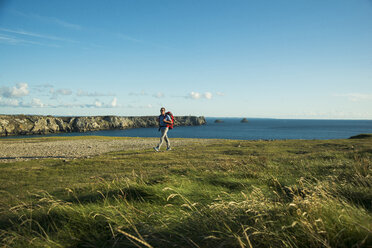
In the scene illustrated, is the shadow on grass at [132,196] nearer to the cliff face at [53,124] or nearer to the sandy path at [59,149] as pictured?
the sandy path at [59,149]

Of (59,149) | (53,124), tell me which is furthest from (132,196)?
(53,124)

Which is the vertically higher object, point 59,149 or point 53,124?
point 59,149

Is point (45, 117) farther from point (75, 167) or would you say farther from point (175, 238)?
point (175, 238)

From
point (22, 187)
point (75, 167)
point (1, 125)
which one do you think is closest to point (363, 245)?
point (22, 187)

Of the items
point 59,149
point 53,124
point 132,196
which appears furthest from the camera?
point 53,124

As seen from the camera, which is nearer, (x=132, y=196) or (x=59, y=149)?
(x=132, y=196)

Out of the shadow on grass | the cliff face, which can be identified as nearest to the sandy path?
the shadow on grass

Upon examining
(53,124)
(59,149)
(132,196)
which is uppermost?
(132,196)

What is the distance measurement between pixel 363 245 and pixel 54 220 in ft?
14.0

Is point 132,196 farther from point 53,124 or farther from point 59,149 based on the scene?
point 53,124

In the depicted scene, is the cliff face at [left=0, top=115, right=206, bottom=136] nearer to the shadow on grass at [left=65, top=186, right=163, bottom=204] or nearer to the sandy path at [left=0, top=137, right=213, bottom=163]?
the sandy path at [left=0, top=137, right=213, bottom=163]

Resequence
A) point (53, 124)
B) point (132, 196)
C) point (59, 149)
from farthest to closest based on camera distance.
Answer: point (53, 124) < point (59, 149) < point (132, 196)

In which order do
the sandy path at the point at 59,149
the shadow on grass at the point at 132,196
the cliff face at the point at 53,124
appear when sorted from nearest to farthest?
the shadow on grass at the point at 132,196 < the sandy path at the point at 59,149 < the cliff face at the point at 53,124

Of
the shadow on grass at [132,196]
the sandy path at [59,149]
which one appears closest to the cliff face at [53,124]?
the sandy path at [59,149]
